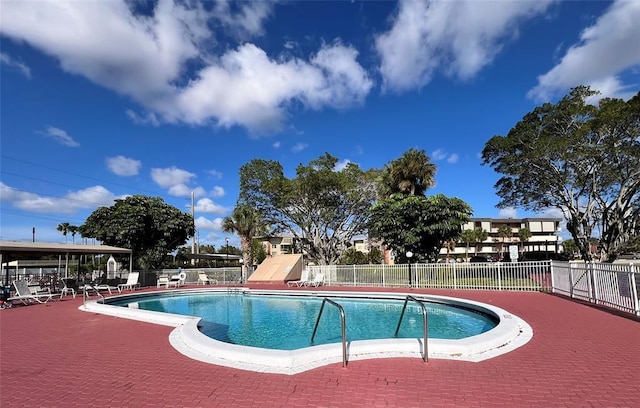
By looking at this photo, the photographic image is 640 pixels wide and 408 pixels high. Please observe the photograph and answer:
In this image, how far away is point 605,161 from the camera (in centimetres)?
2231

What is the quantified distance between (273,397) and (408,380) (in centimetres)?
171

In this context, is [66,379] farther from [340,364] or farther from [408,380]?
[408,380]

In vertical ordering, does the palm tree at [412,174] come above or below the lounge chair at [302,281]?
above

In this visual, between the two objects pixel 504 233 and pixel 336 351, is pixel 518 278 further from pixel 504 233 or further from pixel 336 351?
pixel 504 233

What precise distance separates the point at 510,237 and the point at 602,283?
71710 millimetres

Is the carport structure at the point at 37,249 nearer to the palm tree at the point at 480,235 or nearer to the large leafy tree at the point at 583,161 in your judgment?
the large leafy tree at the point at 583,161

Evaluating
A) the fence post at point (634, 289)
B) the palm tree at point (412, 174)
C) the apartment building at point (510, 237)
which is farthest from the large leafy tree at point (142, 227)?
the apartment building at point (510, 237)

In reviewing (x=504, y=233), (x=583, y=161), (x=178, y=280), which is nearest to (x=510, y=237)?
(x=504, y=233)

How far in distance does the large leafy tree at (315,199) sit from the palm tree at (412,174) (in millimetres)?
2029

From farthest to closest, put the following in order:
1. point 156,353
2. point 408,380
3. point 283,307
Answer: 1. point 283,307
2. point 156,353
3. point 408,380

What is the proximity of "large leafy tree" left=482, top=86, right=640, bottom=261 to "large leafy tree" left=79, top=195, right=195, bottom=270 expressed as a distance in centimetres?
2524

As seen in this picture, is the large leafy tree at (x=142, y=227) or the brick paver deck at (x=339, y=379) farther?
the large leafy tree at (x=142, y=227)

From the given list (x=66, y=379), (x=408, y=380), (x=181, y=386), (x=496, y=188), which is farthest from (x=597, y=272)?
(x=496, y=188)

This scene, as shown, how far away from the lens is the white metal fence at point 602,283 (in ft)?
29.0
